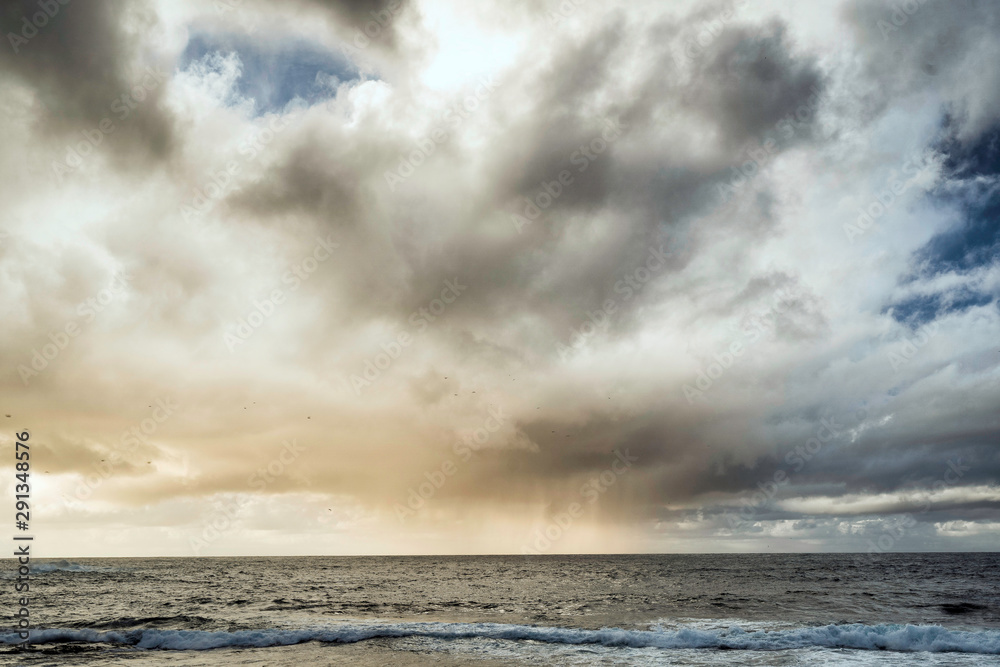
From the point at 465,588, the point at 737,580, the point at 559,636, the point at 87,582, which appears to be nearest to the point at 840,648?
the point at 559,636

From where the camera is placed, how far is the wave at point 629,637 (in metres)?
28.8

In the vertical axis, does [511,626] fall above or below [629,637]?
below

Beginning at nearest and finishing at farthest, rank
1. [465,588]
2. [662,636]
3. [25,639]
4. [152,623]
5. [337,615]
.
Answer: [25,639] < [662,636] < [152,623] < [337,615] < [465,588]

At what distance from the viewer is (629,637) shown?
30.8 meters

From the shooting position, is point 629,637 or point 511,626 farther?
point 511,626

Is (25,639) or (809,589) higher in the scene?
(25,639)

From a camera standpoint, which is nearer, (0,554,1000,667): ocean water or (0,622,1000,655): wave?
(0,554,1000,667): ocean water

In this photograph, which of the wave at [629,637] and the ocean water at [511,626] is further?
the wave at [629,637]

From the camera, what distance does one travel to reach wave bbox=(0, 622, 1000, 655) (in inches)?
1133

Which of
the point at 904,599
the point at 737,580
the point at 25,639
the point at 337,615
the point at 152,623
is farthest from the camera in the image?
the point at 737,580

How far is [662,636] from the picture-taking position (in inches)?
1228

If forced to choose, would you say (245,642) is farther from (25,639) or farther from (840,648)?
(840,648)

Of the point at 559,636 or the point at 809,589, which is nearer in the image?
the point at 559,636

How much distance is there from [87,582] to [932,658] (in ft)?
284
